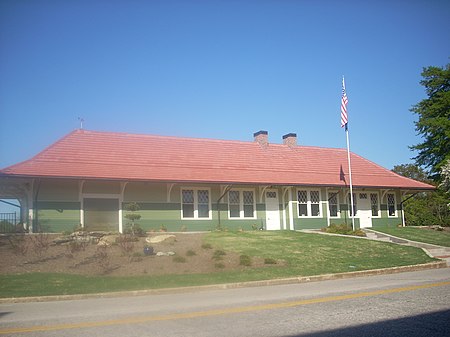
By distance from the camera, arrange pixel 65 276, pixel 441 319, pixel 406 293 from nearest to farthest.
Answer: pixel 441 319 → pixel 406 293 → pixel 65 276

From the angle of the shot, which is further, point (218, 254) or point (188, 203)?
point (188, 203)

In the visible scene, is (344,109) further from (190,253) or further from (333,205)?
(190,253)

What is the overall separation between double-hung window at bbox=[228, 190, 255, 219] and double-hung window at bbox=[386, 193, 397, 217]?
11.0 metres

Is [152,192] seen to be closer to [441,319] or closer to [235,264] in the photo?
[235,264]

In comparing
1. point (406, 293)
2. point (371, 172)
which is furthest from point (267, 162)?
point (406, 293)

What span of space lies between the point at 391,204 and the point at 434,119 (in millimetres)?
8175

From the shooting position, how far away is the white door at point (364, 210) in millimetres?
31656

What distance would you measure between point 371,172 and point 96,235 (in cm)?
2151

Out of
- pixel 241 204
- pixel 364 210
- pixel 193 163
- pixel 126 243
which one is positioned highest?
pixel 193 163

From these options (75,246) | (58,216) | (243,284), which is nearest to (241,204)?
(58,216)

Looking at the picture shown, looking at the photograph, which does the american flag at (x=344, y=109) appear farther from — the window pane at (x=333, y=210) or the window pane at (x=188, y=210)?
the window pane at (x=188, y=210)

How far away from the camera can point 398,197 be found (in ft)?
109

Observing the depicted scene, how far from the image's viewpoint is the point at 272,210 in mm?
29125

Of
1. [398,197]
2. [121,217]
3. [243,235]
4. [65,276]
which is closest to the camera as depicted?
[65,276]
